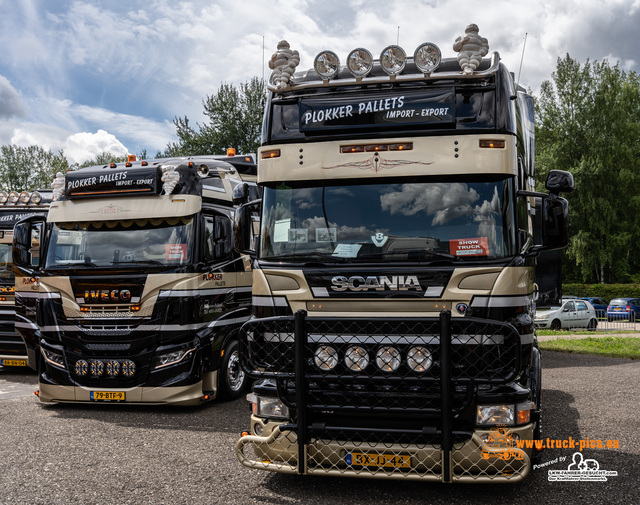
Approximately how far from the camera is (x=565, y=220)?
5.00 m

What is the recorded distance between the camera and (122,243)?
8.20 meters

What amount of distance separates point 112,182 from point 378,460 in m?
5.38

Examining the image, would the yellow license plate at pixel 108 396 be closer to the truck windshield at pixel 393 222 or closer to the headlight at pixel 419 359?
the truck windshield at pixel 393 222

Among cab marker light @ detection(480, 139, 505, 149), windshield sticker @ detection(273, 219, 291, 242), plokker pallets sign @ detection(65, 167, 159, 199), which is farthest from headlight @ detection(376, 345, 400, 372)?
plokker pallets sign @ detection(65, 167, 159, 199)

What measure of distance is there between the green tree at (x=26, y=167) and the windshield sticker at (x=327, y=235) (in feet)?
193

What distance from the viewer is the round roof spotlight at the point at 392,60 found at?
5318 millimetres

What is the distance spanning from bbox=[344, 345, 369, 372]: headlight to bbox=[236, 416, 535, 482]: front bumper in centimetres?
55

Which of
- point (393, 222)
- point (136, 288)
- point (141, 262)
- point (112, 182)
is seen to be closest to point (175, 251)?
point (141, 262)

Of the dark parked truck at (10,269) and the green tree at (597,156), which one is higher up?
the green tree at (597,156)

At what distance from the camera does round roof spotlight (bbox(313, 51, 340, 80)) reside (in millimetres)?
5473

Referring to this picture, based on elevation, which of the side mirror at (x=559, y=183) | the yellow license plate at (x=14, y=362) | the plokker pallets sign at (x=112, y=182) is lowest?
the yellow license plate at (x=14, y=362)

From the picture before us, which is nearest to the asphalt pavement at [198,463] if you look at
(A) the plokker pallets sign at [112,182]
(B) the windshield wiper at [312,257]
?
(B) the windshield wiper at [312,257]

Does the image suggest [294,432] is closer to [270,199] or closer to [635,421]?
[270,199]

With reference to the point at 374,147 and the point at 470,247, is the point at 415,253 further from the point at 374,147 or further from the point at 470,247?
the point at 374,147
